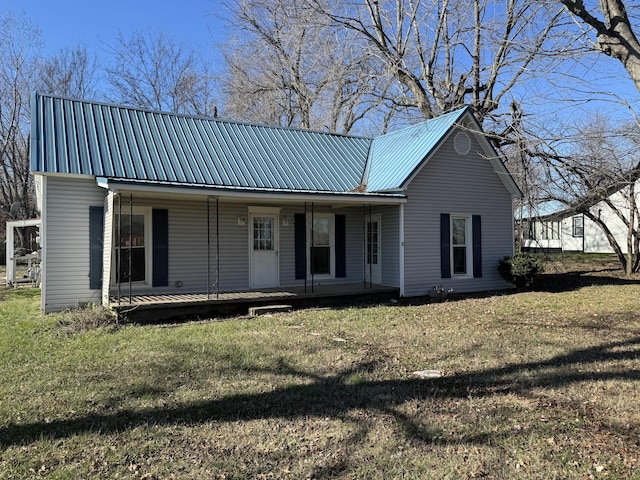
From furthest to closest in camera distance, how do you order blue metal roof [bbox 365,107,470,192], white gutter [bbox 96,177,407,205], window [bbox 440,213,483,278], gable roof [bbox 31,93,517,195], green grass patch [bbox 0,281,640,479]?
window [bbox 440,213,483,278], blue metal roof [bbox 365,107,470,192], gable roof [bbox 31,93,517,195], white gutter [bbox 96,177,407,205], green grass patch [bbox 0,281,640,479]

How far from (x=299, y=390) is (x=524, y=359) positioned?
3237mm

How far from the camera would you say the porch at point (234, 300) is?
9.53 m

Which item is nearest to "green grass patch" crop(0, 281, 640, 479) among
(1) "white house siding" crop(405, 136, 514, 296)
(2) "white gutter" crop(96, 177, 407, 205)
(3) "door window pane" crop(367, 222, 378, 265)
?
(2) "white gutter" crop(96, 177, 407, 205)

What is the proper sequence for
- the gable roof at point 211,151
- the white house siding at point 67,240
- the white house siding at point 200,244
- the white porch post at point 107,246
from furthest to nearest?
1. the white house siding at point 200,244
2. the gable roof at point 211,151
3. the white house siding at point 67,240
4. the white porch post at point 107,246

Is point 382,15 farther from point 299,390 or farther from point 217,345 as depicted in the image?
point 299,390

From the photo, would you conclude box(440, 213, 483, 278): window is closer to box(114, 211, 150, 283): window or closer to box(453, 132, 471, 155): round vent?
box(453, 132, 471, 155): round vent

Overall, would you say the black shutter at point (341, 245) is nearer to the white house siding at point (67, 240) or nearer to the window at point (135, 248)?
the window at point (135, 248)

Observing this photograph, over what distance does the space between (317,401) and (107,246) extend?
A: 6.92m

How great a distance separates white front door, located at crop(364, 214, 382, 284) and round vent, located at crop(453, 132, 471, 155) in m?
2.96

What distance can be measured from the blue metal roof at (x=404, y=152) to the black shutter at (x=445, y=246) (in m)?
1.82

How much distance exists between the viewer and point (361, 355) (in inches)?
267

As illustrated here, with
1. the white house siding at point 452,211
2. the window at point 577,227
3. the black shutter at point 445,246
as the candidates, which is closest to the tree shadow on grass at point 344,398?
the white house siding at point 452,211

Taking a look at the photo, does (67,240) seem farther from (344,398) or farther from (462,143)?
(462,143)

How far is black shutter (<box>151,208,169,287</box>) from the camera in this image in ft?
36.0
